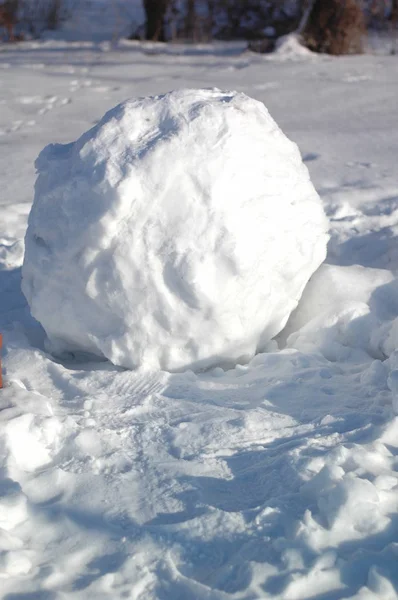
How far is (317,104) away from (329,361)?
420 cm

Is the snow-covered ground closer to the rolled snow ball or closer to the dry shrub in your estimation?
the rolled snow ball

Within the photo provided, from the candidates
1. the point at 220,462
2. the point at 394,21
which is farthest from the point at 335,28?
the point at 220,462

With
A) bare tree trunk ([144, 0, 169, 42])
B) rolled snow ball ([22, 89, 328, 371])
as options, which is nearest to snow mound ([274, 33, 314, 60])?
bare tree trunk ([144, 0, 169, 42])

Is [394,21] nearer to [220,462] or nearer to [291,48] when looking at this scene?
[291,48]

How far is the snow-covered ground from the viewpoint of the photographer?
70.3 inches

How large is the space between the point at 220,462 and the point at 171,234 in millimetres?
815

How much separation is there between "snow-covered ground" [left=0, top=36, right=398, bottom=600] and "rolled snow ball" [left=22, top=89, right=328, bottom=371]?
0.16 metres

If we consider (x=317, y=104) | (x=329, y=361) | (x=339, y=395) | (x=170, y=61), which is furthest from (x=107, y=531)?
(x=170, y=61)

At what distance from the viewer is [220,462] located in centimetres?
221

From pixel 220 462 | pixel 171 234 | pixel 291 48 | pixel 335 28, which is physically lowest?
pixel 220 462

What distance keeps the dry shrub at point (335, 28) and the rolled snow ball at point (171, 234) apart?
5925 mm

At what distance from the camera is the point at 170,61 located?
868 centimetres

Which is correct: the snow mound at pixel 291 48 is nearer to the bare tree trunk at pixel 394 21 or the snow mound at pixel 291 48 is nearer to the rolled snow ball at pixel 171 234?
the bare tree trunk at pixel 394 21

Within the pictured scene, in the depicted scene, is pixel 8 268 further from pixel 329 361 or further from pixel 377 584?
pixel 377 584
